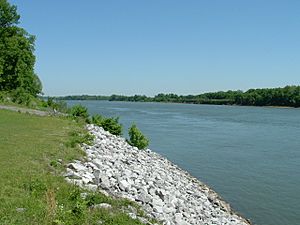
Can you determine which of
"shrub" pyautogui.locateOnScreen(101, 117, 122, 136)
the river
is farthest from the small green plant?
"shrub" pyautogui.locateOnScreen(101, 117, 122, 136)

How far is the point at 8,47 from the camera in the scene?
39.4 meters

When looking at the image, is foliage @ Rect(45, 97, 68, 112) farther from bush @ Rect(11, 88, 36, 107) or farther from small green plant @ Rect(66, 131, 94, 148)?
small green plant @ Rect(66, 131, 94, 148)

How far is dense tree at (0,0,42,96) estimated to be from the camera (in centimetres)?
3959

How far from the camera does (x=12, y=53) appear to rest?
39.3 m

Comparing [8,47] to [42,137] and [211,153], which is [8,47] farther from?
[42,137]

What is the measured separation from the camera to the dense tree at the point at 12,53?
130 ft

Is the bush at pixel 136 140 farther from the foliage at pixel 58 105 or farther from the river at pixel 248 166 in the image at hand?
the foliage at pixel 58 105

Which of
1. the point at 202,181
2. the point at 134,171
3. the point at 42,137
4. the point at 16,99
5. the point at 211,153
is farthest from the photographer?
the point at 16,99

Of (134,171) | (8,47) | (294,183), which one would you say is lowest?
(294,183)

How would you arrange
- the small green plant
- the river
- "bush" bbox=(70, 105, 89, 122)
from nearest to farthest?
the small green plant
the river
"bush" bbox=(70, 105, 89, 122)

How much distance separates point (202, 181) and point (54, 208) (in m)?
14.0

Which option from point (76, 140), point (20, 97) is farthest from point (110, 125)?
Result: point (20, 97)

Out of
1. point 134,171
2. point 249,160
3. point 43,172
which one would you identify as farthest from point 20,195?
point 249,160

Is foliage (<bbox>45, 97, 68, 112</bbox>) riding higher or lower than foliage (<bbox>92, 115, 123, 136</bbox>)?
higher
